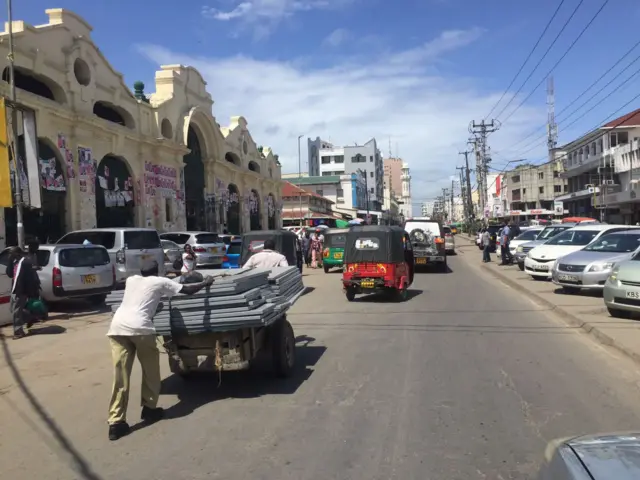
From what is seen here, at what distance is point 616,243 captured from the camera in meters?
14.4

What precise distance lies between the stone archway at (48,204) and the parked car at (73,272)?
7765 millimetres

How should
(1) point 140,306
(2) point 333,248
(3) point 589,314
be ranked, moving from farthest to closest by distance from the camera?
(2) point 333,248 < (3) point 589,314 < (1) point 140,306

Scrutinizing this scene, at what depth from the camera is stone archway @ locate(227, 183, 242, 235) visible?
134ft

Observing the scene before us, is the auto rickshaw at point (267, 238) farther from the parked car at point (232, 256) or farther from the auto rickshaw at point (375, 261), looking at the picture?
the parked car at point (232, 256)

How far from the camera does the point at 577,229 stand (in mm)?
18469

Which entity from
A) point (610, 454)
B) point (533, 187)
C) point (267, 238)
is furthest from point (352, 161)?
point (610, 454)

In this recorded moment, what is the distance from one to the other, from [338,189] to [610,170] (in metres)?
48.1

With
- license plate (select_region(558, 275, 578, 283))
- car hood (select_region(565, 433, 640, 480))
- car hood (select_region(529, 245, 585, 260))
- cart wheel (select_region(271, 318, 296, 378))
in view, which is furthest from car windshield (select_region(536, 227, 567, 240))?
car hood (select_region(565, 433, 640, 480))

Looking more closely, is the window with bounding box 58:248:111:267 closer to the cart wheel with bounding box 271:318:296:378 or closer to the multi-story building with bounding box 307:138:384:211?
the cart wheel with bounding box 271:318:296:378

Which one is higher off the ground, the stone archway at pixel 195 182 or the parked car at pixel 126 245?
the stone archway at pixel 195 182

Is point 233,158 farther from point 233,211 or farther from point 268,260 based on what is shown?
point 268,260

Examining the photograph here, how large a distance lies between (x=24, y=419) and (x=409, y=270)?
418 inches

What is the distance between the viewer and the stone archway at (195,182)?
34.4m

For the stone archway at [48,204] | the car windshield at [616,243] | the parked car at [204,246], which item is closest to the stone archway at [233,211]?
the parked car at [204,246]
